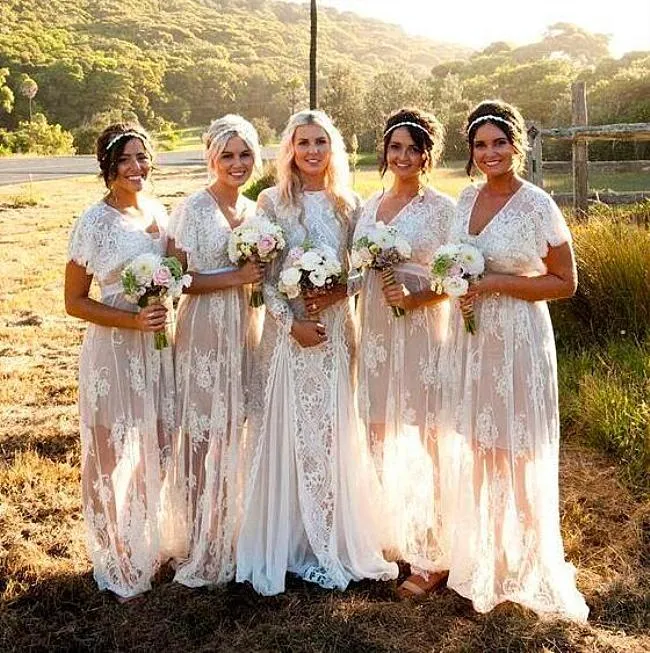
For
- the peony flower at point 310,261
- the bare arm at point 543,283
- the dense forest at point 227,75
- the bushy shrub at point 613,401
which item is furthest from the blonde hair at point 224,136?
the dense forest at point 227,75

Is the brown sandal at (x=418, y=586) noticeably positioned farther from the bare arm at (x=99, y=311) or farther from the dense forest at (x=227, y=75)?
the dense forest at (x=227, y=75)

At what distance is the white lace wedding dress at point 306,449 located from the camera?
14.0ft

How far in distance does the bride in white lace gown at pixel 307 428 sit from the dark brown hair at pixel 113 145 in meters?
0.76

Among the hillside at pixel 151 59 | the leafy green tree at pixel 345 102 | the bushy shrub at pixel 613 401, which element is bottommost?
the bushy shrub at pixel 613 401

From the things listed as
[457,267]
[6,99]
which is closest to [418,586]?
[457,267]

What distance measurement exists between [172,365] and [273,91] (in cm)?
9248

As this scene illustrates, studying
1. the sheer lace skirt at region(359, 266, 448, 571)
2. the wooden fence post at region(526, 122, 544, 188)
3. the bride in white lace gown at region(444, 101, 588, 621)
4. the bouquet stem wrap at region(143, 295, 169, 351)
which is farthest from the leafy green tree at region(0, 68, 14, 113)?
the bride in white lace gown at region(444, 101, 588, 621)

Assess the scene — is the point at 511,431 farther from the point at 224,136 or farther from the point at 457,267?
the point at 224,136

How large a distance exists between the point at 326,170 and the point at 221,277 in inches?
32.3

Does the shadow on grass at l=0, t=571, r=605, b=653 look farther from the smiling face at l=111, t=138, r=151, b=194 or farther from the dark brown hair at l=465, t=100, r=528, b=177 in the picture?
the dark brown hair at l=465, t=100, r=528, b=177

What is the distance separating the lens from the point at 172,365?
4.22m

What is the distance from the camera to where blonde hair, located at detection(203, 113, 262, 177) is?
13.4ft

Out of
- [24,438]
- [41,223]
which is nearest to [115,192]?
[24,438]

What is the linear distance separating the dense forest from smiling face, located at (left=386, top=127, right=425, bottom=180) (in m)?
4.69
